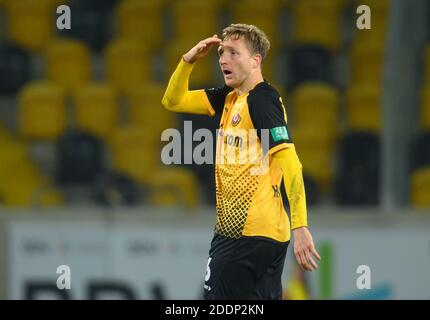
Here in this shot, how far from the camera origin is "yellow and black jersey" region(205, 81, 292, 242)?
5.11m

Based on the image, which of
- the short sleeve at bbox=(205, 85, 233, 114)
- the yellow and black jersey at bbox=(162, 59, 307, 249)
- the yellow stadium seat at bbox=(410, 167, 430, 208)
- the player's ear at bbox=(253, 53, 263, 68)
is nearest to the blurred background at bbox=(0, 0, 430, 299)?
the yellow stadium seat at bbox=(410, 167, 430, 208)

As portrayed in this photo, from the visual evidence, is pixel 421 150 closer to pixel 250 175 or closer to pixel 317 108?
pixel 317 108

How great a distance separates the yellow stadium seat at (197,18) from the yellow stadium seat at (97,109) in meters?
1.04

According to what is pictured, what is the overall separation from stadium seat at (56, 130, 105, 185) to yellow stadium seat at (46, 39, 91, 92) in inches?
37.8

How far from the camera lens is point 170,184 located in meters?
9.51

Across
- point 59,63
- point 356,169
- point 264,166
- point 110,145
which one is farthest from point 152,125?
point 264,166

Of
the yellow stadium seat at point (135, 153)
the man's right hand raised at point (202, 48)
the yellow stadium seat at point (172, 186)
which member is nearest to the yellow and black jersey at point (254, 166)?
the man's right hand raised at point (202, 48)

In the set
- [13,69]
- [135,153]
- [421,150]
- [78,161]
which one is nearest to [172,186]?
[135,153]

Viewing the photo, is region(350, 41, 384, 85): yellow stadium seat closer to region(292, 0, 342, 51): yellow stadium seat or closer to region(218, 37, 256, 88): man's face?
region(292, 0, 342, 51): yellow stadium seat

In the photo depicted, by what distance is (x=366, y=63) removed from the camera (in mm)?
10773

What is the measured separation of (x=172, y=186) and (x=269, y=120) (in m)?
4.28

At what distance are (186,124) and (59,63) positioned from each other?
1.95m

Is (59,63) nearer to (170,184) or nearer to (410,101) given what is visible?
(170,184)

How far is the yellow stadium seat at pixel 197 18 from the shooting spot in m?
11.3
